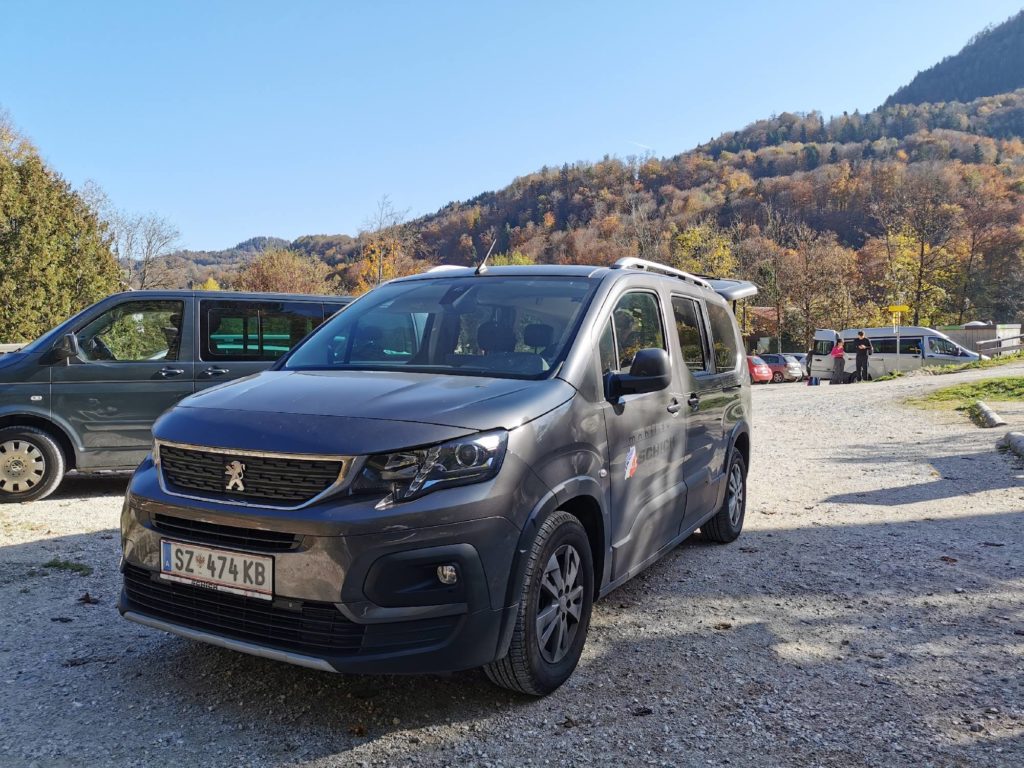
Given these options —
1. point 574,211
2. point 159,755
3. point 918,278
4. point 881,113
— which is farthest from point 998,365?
point 881,113

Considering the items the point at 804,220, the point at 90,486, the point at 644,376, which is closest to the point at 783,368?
the point at 90,486

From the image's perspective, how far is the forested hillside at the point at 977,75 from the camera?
597 feet

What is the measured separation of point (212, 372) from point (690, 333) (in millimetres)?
4731

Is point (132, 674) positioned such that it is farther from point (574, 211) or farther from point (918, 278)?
point (574, 211)

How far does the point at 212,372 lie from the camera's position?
7.46 m

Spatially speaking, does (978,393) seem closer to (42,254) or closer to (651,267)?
(651,267)

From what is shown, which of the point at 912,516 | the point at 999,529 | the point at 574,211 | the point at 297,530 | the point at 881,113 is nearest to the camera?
the point at 297,530

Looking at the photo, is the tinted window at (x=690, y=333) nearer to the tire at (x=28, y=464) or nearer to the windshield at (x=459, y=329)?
the windshield at (x=459, y=329)

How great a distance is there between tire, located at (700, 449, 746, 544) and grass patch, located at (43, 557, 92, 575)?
425 cm

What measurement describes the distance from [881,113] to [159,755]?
181407 mm

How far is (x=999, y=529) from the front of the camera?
250 inches

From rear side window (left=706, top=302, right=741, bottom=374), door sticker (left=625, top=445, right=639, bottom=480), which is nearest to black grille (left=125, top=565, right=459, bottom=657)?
door sticker (left=625, top=445, right=639, bottom=480)

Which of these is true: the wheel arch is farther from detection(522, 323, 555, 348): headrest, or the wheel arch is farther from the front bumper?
detection(522, 323, 555, 348): headrest

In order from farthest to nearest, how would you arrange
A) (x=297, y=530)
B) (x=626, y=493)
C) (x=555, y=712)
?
(x=626, y=493) → (x=555, y=712) → (x=297, y=530)
